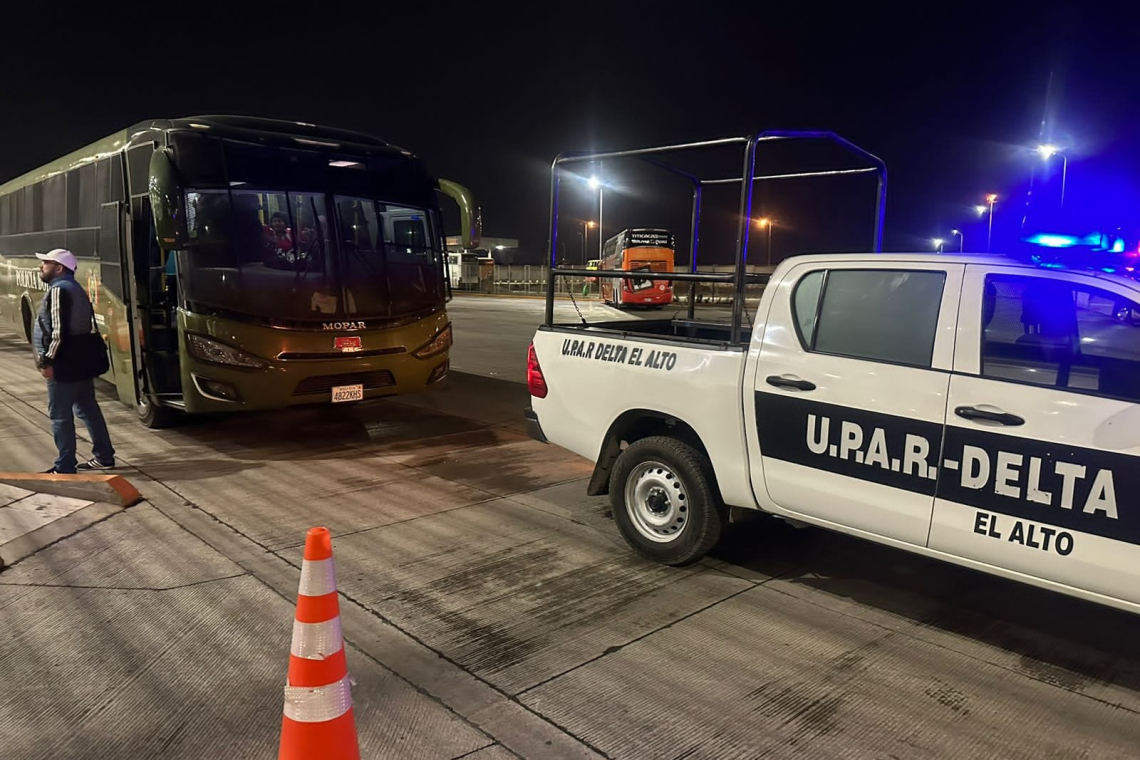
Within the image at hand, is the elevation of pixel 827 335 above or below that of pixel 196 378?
above

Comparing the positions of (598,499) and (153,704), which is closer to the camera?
(153,704)

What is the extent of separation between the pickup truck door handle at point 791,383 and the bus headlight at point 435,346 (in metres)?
5.18

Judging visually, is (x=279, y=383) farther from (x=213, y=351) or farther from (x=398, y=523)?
(x=398, y=523)

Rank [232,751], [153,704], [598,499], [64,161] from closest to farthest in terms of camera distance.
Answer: [232,751] → [153,704] → [598,499] → [64,161]

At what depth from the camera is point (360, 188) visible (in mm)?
8430

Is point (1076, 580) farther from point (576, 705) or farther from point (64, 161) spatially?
point (64, 161)

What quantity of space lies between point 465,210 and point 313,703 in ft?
24.2

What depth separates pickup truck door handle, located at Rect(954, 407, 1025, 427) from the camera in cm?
343

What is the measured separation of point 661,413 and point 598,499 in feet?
5.57

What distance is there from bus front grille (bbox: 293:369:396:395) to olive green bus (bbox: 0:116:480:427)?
12 millimetres

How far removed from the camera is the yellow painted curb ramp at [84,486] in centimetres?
597

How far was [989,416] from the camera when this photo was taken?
350 centimetres

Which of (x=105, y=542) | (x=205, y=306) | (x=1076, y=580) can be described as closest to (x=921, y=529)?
(x=1076, y=580)

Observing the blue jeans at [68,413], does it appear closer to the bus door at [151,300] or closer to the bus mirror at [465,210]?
the bus door at [151,300]
